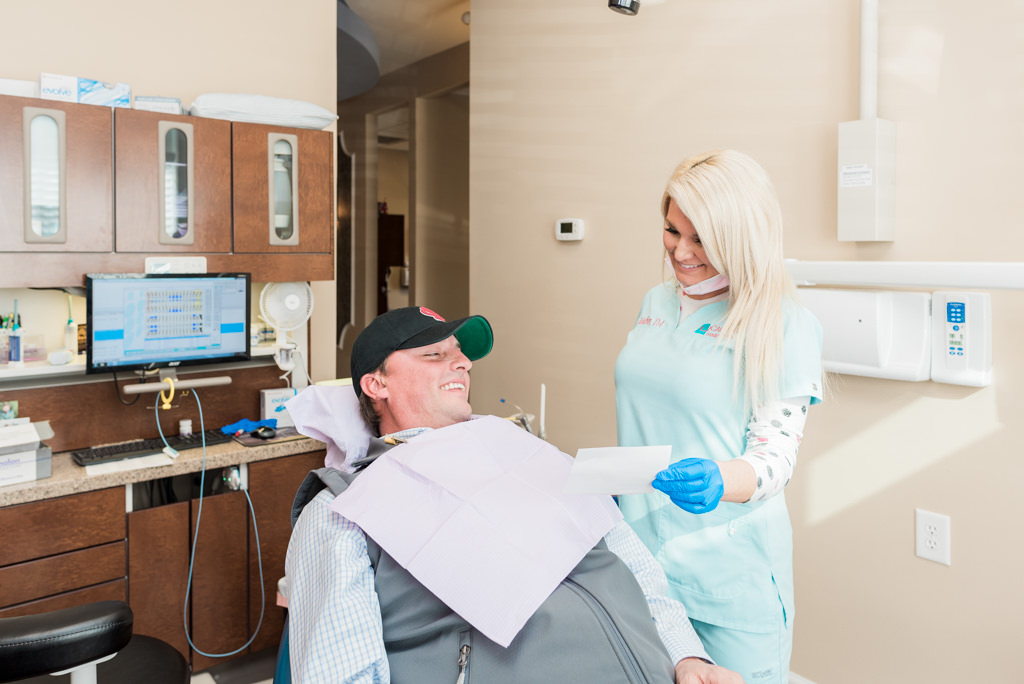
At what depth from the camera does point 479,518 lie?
3.73 feet

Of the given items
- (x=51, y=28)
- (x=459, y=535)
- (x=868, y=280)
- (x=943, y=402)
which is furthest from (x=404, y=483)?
(x=51, y=28)

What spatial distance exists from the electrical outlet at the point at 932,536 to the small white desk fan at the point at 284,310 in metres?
2.07

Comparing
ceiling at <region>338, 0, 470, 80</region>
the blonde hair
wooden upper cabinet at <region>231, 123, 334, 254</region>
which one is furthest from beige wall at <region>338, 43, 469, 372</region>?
the blonde hair

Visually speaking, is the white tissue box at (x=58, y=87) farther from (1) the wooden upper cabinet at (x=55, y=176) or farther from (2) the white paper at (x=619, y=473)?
(2) the white paper at (x=619, y=473)

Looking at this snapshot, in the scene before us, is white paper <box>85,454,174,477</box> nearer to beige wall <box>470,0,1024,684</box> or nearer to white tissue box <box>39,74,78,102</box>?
white tissue box <box>39,74,78,102</box>

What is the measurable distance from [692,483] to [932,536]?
1184 mm

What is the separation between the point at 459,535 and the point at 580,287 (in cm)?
188

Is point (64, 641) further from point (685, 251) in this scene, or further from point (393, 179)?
point (393, 179)

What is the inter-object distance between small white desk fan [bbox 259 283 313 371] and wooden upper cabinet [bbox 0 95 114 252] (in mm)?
562

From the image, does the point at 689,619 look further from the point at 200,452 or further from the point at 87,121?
the point at 87,121

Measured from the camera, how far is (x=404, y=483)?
118 cm

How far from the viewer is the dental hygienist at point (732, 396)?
1.31m

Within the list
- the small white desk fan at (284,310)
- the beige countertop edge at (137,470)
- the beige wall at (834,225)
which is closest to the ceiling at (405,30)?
the beige wall at (834,225)

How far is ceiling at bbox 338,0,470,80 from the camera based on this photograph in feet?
12.6
